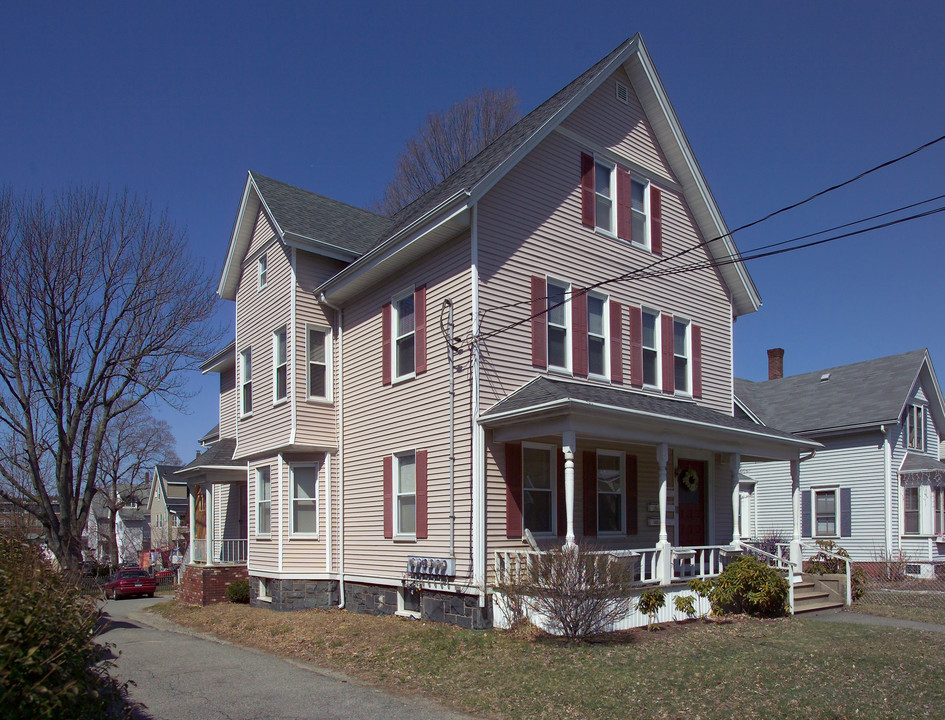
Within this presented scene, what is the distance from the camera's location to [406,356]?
1598cm

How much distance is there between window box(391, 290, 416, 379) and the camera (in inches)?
625

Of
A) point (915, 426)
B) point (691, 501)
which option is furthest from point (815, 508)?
point (691, 501)

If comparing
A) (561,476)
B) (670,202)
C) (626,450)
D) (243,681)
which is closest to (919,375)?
(670,202)

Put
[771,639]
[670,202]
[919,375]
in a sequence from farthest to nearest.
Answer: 1. [919,375]
2. [670,202]
3. [771,639]

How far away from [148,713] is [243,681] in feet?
6.24

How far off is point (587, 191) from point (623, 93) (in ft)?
9.09

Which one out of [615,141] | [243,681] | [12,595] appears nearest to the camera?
[12,595]

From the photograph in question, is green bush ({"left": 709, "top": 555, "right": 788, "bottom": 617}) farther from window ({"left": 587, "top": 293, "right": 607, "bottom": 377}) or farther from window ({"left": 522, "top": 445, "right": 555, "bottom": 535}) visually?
window ({"left": 587, "top": 293, "right": 607, "bottom": 377})

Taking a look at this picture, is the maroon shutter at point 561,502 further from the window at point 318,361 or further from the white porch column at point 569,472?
the window at point 318,361

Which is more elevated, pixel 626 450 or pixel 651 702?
pixel 626 450

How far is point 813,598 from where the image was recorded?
50.8ft

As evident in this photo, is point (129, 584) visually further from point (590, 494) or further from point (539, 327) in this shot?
point (539, 327)

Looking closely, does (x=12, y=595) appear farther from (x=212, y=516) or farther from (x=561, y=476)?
(x=212, y=516)

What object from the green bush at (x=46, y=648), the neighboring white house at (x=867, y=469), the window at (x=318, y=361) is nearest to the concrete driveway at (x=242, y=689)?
the green bush at (x=46, y=648)
